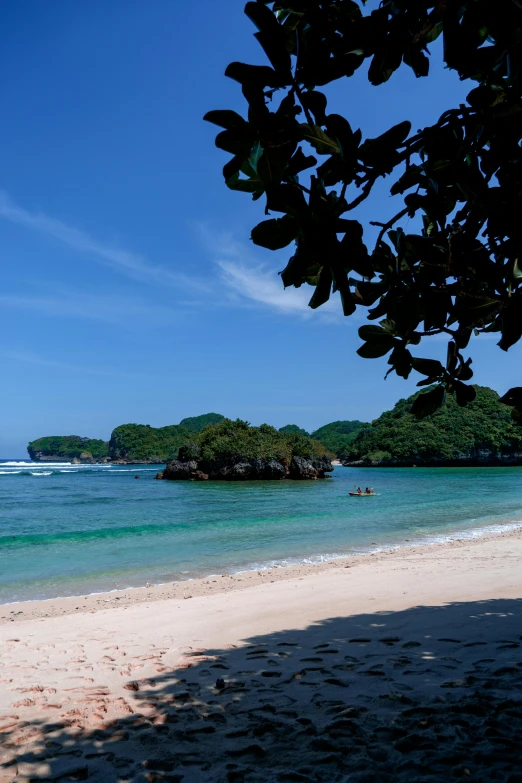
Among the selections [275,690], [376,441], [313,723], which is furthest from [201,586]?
[376,441]

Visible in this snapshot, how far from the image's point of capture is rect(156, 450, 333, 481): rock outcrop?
49344mm

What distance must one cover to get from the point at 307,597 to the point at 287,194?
6.49m

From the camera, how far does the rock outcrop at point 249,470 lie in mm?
49344

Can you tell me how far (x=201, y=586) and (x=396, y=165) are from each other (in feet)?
29.2

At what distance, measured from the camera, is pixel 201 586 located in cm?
932

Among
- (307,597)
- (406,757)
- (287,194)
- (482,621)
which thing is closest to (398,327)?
(287,194)

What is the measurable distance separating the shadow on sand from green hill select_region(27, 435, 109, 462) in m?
158

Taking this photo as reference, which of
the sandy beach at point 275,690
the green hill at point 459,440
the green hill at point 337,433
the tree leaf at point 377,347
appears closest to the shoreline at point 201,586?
the sandy beach at point 275,690

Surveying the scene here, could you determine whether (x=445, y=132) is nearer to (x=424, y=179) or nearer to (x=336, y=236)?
(x=424, y=179)

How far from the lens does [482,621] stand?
4945 mm

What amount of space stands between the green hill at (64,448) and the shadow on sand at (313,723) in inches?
6240

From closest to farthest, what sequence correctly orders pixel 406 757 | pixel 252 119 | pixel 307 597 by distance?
pixel 252 119, pixel 406 757, pixel 307 597

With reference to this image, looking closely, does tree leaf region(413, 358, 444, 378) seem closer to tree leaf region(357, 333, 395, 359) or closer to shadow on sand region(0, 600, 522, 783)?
tree leaf region(357, 333, 395, 359)

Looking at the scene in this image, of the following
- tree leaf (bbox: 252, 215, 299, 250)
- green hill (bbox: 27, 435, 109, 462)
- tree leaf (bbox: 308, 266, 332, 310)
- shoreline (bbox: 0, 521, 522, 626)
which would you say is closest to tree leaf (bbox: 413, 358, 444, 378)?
tree leaf (bbox: 308, 266, 332, 310)
